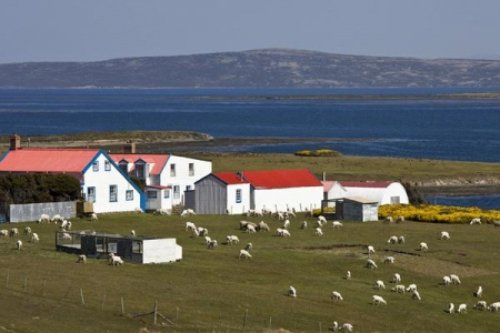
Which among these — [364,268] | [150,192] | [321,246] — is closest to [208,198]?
[150,192]

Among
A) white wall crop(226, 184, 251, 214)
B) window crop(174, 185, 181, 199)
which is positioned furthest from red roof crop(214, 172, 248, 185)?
window crop(174, 185, 181, 199)

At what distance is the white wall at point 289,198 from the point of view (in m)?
82.6

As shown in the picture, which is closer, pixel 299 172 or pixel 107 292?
pixel 107 292

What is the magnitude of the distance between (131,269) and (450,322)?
44.7 feet

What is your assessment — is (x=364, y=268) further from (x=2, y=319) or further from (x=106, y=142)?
(x=106, y=142)

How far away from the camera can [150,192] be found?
83250mm

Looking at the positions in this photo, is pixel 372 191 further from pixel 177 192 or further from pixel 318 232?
pixel 318 232

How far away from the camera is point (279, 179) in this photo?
8469 centimetres

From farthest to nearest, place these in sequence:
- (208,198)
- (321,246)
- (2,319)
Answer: (208,198), (321,246), (2,319)

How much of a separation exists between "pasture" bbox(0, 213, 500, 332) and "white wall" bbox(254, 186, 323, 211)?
1571cm

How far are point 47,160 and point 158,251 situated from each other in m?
29.9

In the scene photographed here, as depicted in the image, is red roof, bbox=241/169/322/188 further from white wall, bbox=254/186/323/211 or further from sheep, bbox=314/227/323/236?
sheep, bbox=314/227/323/236

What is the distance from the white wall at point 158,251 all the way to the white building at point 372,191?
30418 millimetres

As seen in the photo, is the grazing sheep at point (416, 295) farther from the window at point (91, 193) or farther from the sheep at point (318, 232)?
the window at point (91, 193)
